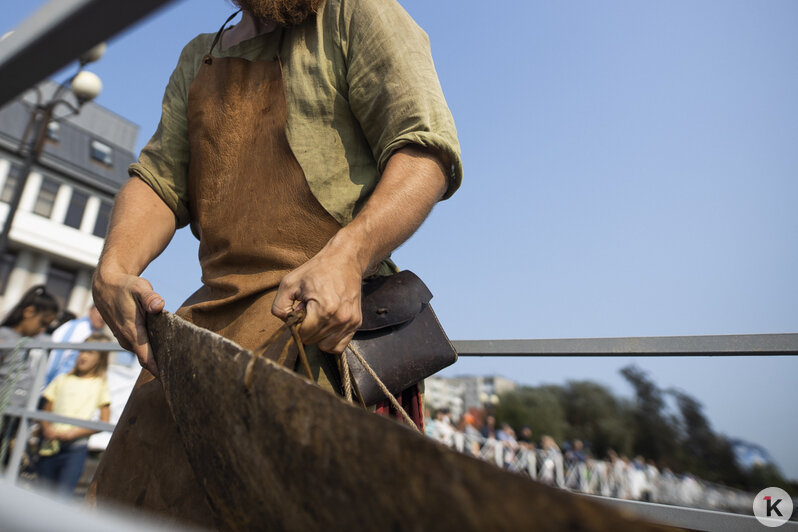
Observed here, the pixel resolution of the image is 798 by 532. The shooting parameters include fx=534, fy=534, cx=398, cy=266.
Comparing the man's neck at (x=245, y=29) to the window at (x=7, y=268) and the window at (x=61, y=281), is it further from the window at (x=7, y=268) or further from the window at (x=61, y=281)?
the window at (x=61, y=281)

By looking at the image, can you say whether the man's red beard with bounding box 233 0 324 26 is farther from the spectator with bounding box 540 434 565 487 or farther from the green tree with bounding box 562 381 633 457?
the green tree with bounding box 562 381 633 457

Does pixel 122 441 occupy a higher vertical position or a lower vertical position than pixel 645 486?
higher

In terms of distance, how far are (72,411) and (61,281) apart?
112 ft

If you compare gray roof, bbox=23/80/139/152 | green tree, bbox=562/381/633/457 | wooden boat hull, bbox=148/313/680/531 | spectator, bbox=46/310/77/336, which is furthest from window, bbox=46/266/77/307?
green tree, bbox=562/381/633/457

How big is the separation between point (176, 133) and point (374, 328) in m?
0.86

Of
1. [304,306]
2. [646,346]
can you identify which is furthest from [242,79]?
[646,346]

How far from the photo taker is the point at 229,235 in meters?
1.31

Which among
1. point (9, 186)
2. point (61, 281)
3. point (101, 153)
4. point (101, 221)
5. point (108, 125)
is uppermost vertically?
point (108, 125)

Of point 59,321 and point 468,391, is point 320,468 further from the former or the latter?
point 468,391

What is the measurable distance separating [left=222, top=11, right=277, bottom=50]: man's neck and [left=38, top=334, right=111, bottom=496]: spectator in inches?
151

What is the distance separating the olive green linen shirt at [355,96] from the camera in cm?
117

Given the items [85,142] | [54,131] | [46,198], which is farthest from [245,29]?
[85,142]

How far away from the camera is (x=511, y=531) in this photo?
0.36 meters

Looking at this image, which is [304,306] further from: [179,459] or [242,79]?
[242,79]
